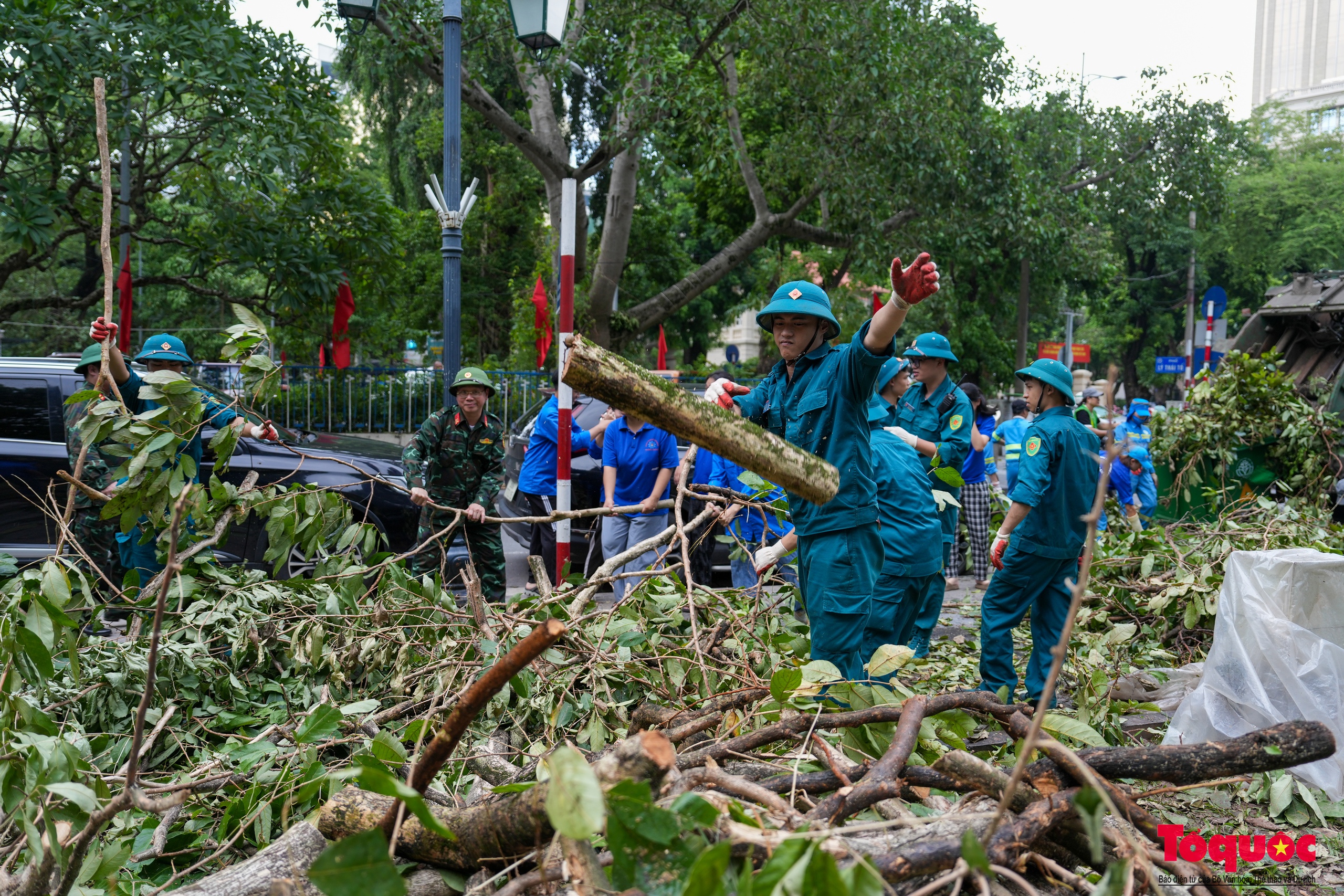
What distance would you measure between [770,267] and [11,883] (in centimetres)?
2596

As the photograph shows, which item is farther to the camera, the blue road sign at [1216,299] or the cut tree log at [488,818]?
the blue road sign at [1216,299]

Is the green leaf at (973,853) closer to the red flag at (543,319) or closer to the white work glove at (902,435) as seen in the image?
the white work glove at (902,435)

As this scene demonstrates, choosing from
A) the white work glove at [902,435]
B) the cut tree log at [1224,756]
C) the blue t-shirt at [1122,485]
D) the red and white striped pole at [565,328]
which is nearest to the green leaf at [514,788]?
the cut tree log at [1224,756]

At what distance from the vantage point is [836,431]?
367 cm

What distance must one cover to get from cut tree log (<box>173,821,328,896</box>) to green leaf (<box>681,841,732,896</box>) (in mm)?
1087

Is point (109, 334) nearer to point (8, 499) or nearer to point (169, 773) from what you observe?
point (169, 773)

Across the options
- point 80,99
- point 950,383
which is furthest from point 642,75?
point 950,383

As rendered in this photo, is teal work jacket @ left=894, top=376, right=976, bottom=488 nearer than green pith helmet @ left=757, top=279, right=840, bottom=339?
No

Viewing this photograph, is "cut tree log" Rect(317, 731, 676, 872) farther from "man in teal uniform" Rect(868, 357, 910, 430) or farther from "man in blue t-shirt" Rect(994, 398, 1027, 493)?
"man in blue t-shirt" Rect(994, 398, 1027, 493)

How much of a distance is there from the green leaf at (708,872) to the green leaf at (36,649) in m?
1.93

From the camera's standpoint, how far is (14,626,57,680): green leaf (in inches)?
95.0

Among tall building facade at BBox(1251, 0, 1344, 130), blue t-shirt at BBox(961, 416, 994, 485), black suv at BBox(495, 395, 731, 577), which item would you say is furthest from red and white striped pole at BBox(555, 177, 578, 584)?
tall building facade at BBox(1251, 0, 1344, 130)

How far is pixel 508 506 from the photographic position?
796cm

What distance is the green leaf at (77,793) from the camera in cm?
194
